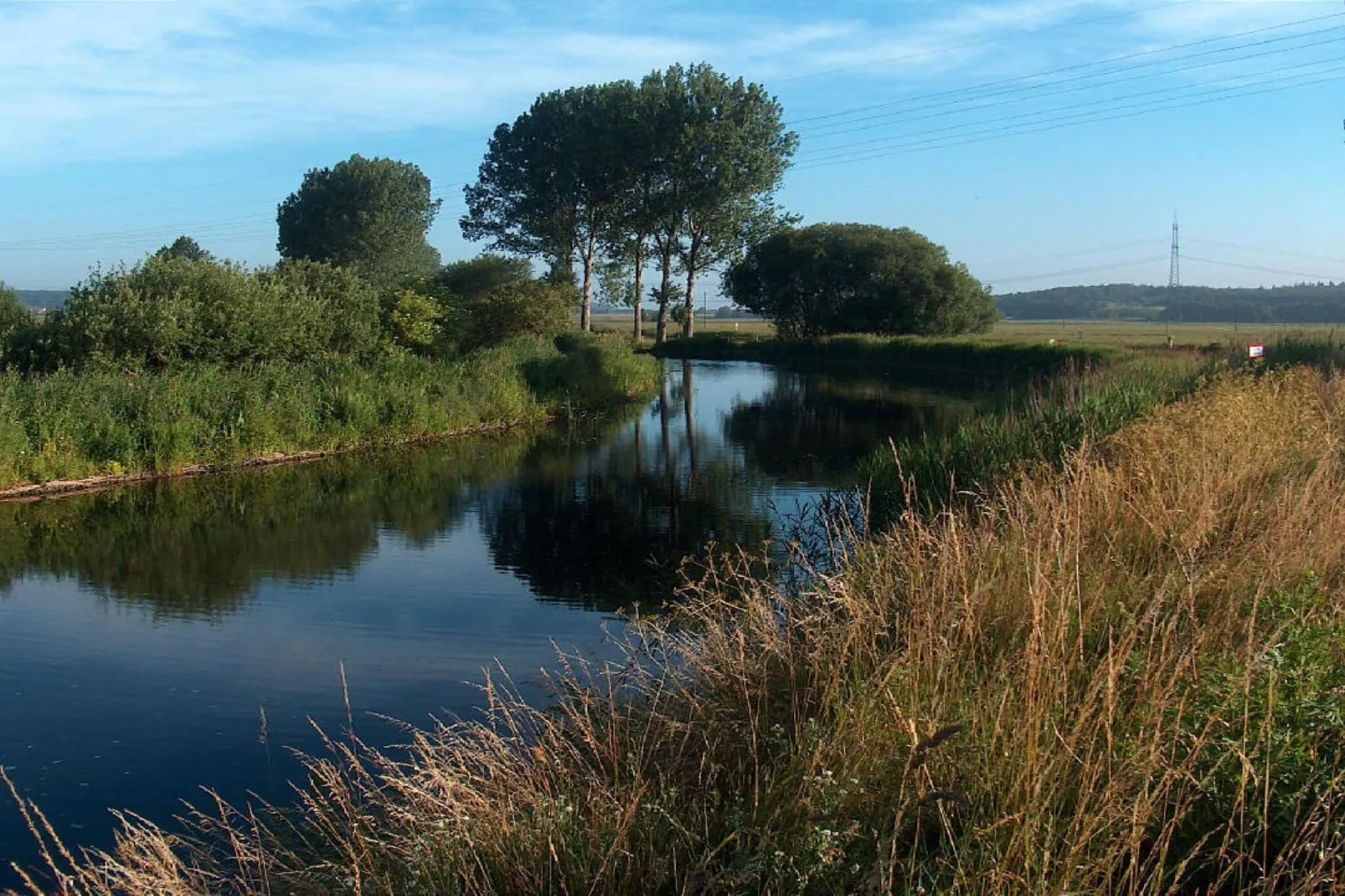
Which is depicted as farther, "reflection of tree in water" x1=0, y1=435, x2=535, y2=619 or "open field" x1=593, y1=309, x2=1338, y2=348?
"open field" x1=593, y1=309, x2=1338, y2=348

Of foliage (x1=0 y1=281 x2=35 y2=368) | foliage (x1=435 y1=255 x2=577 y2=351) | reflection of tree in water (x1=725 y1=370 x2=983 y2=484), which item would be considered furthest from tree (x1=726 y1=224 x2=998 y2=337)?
foliage (x1=0 y1=281 x2=35 y2=368)

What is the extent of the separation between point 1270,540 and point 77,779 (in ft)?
22.2

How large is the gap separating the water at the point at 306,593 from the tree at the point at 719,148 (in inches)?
1346

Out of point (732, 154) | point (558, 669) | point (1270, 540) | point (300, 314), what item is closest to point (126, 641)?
Answer: point (558, 669)

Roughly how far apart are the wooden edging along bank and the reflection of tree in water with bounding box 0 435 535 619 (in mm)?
393

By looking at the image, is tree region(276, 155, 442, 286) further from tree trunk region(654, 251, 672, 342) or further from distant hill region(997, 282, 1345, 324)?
distant hill region(997, 282, 1345, 324)

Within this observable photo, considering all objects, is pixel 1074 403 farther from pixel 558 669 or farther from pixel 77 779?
pixel 77 779

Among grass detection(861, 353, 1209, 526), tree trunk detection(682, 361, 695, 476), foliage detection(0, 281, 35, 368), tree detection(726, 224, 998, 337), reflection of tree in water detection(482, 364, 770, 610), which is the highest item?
tree detection(726, 224, 998, 337)

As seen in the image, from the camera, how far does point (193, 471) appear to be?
18.9 meters

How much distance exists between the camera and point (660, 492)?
682 inches

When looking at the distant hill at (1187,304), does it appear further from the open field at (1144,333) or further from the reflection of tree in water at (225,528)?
the reflection of tree in water at (225,528)

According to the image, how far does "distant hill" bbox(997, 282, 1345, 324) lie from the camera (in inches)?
3452

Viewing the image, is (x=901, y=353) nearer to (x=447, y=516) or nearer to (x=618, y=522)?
(x=618, y=522)

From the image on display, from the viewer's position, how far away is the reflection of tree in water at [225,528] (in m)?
11.9
